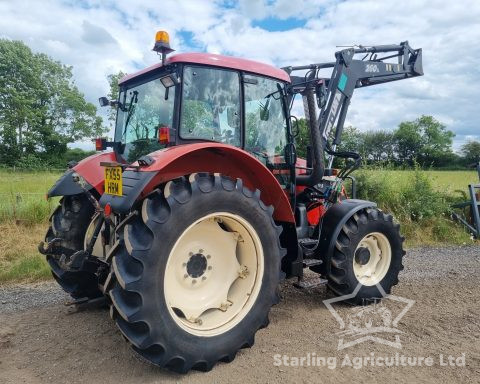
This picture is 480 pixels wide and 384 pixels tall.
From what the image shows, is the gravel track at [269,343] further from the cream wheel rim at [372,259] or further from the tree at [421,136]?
the tree at [421,136]

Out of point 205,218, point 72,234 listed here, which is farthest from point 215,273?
point 72,234

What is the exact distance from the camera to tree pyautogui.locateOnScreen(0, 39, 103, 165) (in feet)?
118

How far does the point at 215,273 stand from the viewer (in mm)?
3516

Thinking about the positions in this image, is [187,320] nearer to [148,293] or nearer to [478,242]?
[148,293]

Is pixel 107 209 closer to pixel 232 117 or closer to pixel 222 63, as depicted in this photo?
pixel 232 117

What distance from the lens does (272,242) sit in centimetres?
343

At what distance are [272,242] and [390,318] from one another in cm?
171

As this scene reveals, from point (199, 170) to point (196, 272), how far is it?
0.85 meters

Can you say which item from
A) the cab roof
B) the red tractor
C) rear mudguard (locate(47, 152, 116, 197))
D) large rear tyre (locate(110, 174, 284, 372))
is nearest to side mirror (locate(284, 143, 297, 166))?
the red tractor

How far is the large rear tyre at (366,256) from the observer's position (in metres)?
4.47

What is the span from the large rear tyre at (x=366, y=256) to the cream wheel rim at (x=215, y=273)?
136cm

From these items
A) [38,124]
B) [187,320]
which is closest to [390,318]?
[187,320]

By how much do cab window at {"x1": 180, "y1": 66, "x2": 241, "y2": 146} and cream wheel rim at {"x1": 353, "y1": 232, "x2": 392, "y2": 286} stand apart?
6.52ft

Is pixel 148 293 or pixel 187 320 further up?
pixel 148 293
